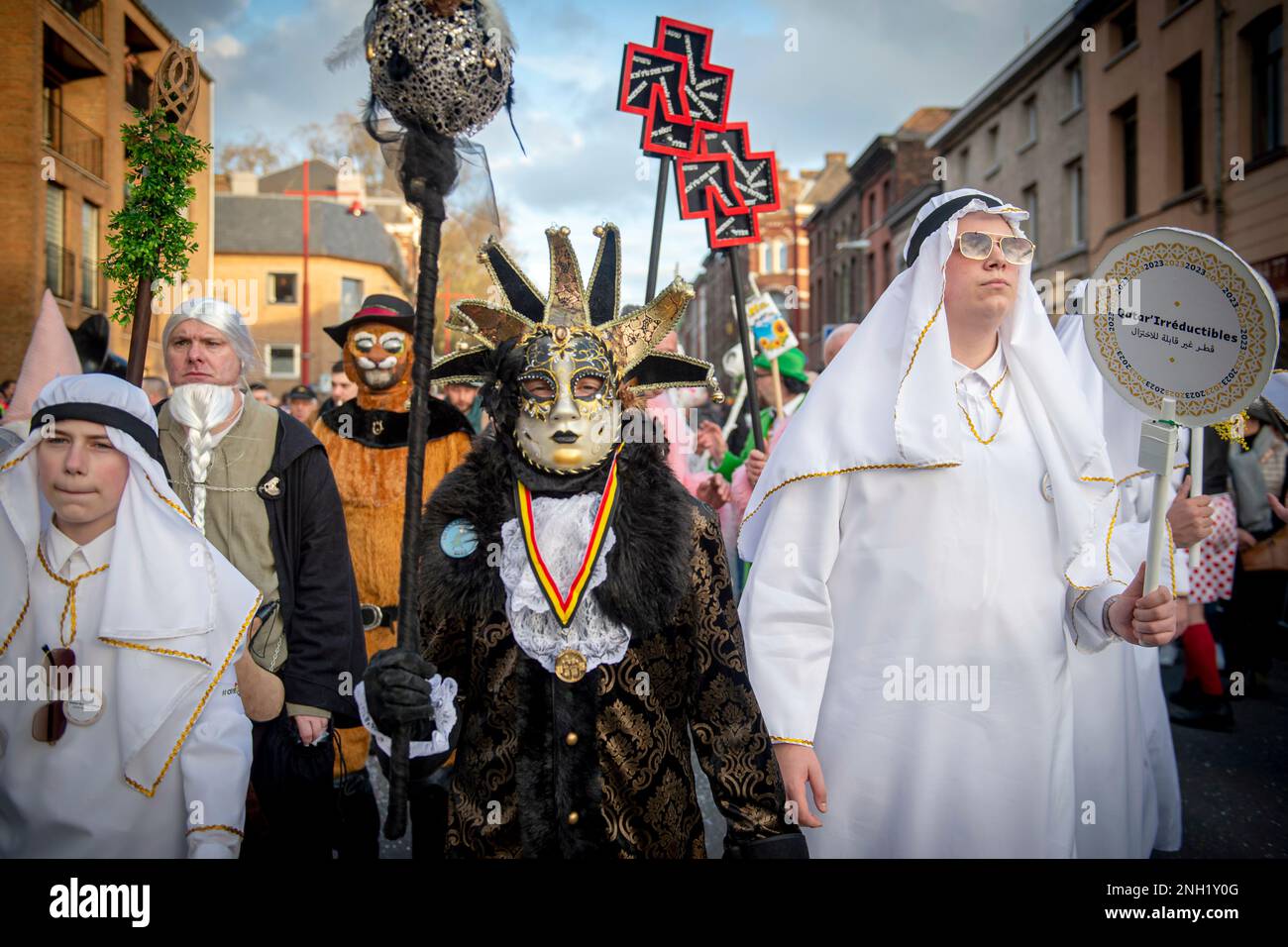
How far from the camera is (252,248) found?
34719mm

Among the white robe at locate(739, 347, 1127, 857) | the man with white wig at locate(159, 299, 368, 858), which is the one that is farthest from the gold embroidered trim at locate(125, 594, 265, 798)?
the white robe at locate(739, 347, 1127, 857)

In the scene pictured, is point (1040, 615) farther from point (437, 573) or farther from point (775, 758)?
point (437, 573)

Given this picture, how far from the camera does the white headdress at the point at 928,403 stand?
2.75m

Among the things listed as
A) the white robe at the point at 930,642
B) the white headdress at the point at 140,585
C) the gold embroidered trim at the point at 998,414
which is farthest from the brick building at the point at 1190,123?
the white headdress at the point at 140,585

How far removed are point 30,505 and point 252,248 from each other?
3549 cm

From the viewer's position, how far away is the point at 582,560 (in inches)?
104

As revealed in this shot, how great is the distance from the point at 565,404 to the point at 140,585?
1.16 m

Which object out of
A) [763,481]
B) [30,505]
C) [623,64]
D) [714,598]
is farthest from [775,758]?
[623,64]

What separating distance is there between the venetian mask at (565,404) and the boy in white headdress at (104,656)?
92cm

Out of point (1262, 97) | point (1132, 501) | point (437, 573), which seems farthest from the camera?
point (1262, 97)

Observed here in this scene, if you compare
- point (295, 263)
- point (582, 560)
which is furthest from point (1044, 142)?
point (295, 263)

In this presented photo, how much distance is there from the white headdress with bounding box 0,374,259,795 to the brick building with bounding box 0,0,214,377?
A: 4.49 feet

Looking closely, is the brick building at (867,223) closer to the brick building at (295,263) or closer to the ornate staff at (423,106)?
the brick building at (295,263)
